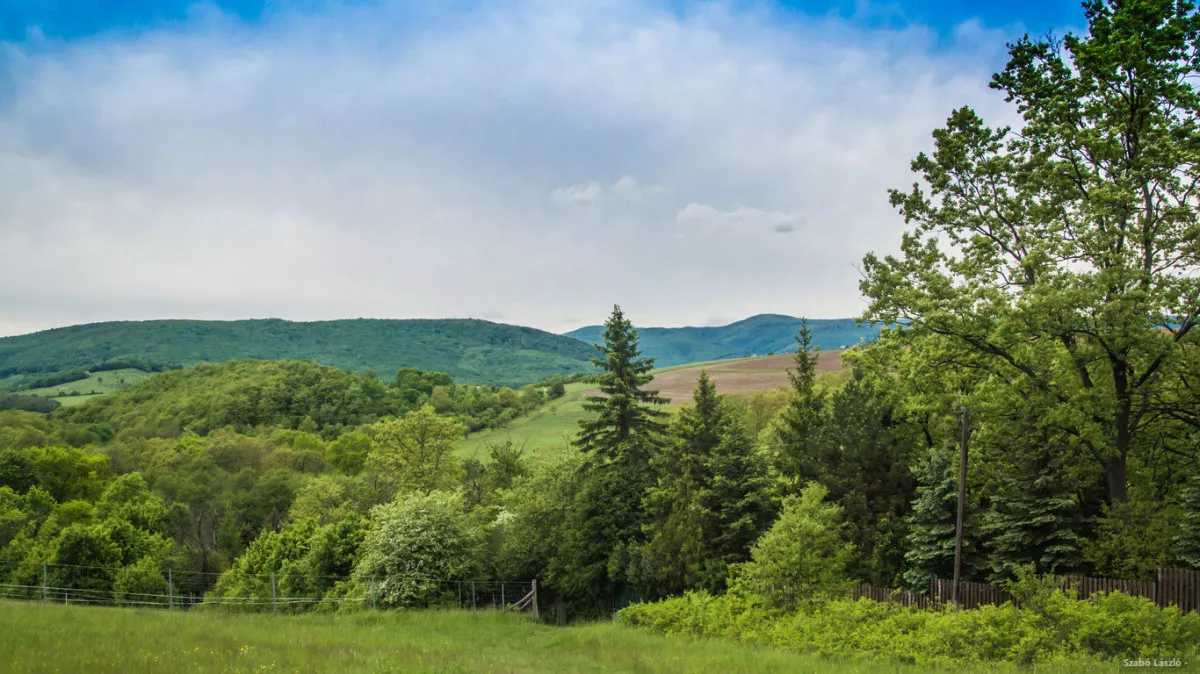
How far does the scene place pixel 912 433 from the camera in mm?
31094

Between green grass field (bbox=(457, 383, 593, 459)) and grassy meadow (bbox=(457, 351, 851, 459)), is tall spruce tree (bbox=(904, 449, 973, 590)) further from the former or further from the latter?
green grass field (bbox=(457, 383, 593, 459))

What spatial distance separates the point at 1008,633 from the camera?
1653 cm

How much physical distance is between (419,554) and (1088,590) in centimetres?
2649

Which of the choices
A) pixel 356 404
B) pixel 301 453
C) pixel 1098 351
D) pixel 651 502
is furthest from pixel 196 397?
pixel 1098 351

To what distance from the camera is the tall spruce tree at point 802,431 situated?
30.9m

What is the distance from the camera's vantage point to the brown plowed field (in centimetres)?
10025

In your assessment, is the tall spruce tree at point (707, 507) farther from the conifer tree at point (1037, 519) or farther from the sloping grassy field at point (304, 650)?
the conifer tree at point (1037, 519)

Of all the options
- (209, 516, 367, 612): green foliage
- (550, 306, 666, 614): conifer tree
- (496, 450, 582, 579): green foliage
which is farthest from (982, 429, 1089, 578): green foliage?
(209, 516, 367, 612): green foliage

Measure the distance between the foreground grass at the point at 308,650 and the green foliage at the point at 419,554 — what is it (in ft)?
35.9

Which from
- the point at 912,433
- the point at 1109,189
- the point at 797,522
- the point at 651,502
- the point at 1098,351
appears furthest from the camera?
the point at 651,502

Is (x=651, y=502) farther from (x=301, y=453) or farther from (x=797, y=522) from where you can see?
(x=301, y=453)

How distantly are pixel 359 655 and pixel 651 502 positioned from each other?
20372 mm

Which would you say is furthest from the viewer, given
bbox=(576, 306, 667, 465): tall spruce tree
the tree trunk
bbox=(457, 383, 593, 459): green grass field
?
bbox=(457, 383, 593, 459): green grass field

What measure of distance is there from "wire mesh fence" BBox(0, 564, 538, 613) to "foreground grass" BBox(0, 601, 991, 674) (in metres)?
10.7
